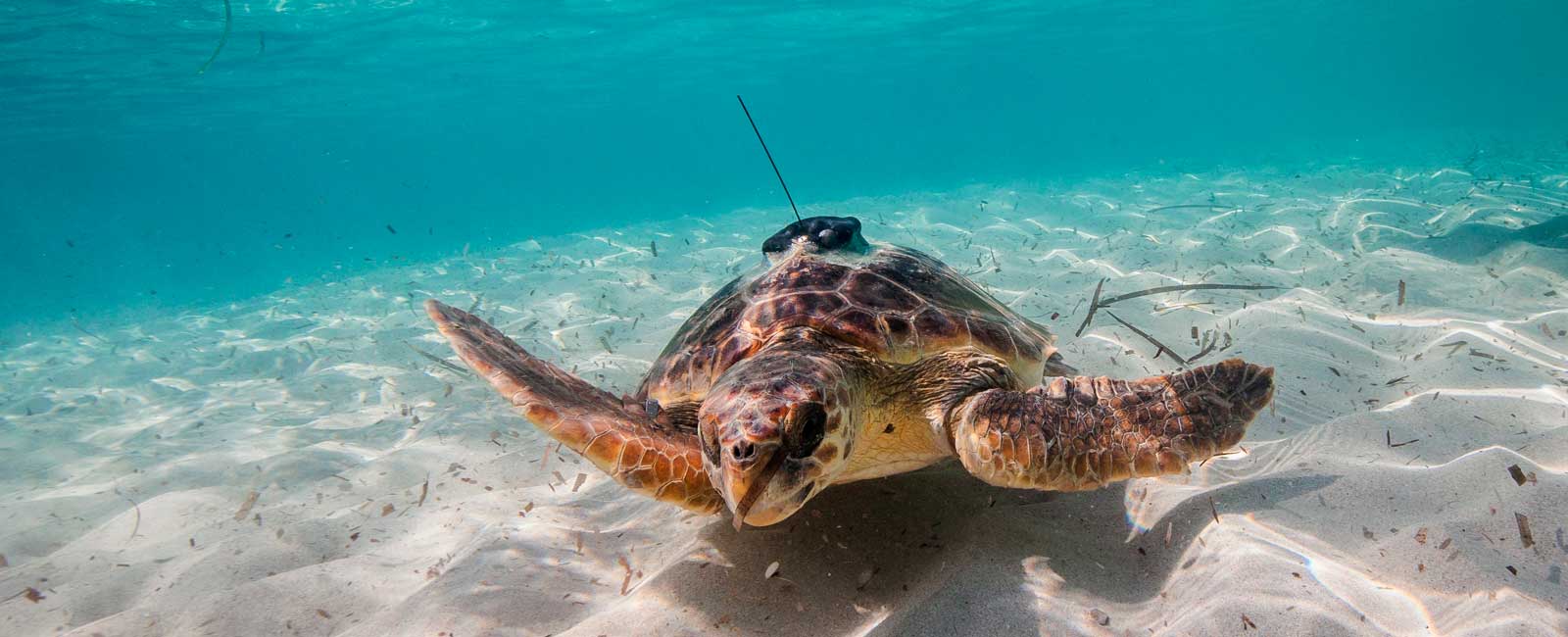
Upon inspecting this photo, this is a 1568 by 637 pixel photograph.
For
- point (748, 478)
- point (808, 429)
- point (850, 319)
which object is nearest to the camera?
point (748, 478)

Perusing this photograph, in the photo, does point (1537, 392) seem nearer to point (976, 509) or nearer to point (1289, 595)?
point (1289, 595)

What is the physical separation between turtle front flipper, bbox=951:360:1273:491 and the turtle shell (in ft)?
1.84

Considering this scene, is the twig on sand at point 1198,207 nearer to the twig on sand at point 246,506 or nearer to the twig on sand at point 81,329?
the twig on sand at point 246,506

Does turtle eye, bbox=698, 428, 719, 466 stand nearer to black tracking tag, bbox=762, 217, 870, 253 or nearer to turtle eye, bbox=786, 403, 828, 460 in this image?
turtle eye, bbox=786, 403, 828, 460

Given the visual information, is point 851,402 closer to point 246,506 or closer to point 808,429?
point 808,429

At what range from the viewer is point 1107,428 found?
7.41ft

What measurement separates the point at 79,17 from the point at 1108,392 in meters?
29.2

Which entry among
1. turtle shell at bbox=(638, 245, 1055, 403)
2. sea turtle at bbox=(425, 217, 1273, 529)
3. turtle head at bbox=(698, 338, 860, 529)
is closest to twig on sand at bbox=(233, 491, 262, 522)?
sea turtle at bbox=(425, 217, 1273, 529)

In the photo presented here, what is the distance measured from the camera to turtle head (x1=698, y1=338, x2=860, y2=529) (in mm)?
1828

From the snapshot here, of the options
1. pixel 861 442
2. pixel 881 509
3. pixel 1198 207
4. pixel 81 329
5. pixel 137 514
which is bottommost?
pixel 81 329

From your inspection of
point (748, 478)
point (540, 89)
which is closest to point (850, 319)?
point (748, 478)

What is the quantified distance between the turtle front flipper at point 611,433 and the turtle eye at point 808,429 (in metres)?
0.50

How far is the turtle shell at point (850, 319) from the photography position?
114 inches

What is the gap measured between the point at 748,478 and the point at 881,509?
1.16 metres
